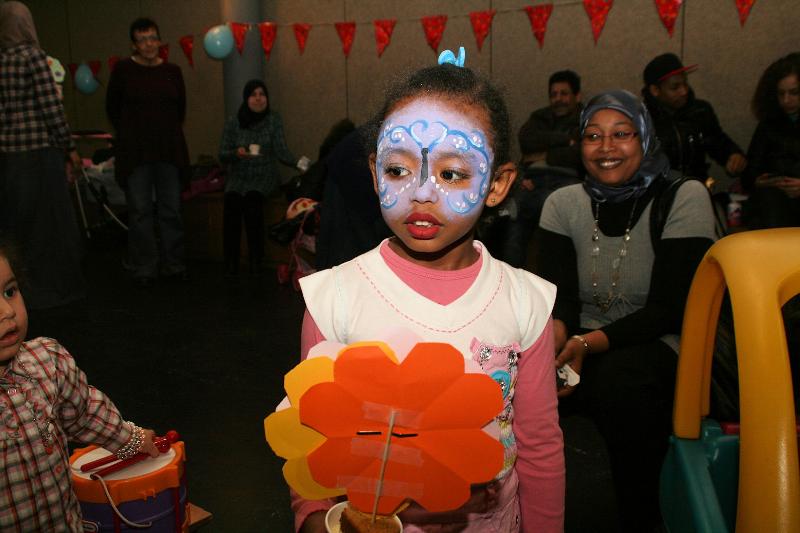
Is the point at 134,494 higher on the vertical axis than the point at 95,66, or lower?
lower

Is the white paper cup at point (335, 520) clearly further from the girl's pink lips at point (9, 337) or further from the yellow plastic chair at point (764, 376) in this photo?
the girl's pink lips at point (9, 337)

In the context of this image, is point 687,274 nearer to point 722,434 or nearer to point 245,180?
point 722,434

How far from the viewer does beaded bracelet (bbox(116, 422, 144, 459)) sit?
1.84 meters

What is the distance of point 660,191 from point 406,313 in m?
1.42

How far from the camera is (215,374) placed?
12.1 feet

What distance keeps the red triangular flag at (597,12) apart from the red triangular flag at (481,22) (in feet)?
2.82

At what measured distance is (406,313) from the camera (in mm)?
1266

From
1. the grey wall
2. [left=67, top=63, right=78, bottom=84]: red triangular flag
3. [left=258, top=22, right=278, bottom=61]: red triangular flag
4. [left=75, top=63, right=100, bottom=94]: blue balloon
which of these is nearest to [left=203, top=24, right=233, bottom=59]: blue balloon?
the grey wall

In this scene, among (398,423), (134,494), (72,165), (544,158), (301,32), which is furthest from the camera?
(301,32)

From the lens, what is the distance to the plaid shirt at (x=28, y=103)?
4.04m

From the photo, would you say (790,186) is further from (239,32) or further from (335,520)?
(239,32)

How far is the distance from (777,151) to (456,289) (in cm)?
332

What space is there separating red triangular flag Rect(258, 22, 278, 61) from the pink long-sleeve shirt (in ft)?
21.4

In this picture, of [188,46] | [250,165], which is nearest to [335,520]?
[250,165]
